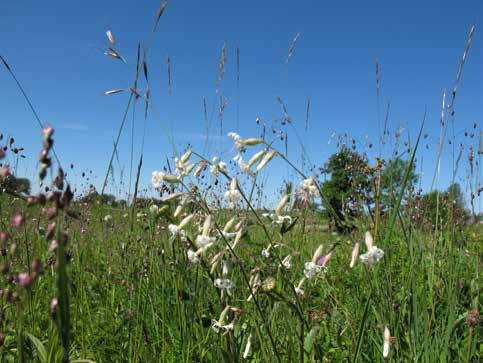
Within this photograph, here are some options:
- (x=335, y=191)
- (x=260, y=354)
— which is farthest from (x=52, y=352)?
(x=335, y=191)

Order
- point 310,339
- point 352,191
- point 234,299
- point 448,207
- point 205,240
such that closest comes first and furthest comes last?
point 205,240
point 310,339
point 234,299
point 448,207
point 352,191

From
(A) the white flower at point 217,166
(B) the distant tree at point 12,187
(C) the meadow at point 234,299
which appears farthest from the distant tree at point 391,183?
(B) the distant tree at point 12,187

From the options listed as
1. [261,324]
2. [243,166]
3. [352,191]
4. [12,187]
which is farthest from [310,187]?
[352,191]

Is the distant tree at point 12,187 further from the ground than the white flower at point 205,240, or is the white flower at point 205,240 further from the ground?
the distant tree at point 12,187

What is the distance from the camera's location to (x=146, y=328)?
199cm

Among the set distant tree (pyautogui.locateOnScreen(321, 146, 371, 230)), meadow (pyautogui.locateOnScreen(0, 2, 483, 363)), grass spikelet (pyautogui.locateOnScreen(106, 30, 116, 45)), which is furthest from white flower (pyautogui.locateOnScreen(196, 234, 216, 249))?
grass spikelet (pyautogui.locateOnScreen(106, 30, 116, 45))

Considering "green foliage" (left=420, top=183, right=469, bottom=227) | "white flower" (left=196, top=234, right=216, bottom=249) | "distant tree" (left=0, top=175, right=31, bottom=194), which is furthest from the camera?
"green foliage" (left=420, top=183, right=469, bottom=227)

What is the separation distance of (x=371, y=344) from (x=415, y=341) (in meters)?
0.28

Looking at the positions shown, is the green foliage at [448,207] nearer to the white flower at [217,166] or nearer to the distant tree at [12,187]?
the white flower at [217,166]

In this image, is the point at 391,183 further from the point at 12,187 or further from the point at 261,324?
the point at 12,187

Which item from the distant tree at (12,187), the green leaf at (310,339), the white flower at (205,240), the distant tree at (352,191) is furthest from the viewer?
the distant tree at (352,191)

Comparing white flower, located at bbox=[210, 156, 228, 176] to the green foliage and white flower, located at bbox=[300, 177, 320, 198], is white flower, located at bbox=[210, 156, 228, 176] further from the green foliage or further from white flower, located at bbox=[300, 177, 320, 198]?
the green foliage

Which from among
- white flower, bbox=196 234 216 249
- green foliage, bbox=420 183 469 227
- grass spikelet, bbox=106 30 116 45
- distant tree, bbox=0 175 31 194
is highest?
grass spikelet, bbox=106 30 116 45

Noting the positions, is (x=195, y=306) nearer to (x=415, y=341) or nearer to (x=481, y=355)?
(x=415, y=341)
